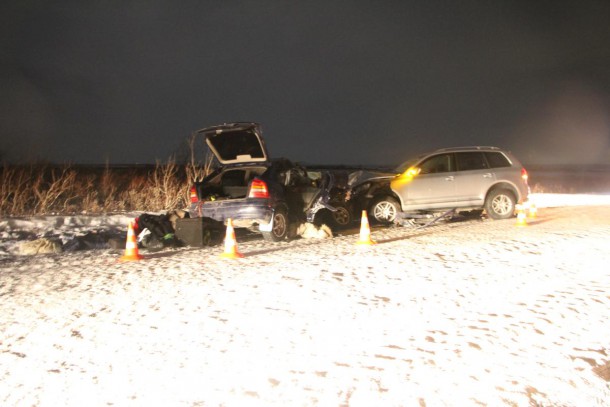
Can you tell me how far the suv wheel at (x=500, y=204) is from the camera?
1470 centimetres

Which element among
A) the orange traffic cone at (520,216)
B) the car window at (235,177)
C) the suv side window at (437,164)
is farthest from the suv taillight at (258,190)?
the orange traffic cone at (520,216)

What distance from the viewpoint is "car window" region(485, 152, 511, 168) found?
48.4 feet

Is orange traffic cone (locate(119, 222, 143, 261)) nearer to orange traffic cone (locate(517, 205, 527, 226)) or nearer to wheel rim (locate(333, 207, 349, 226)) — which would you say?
wheel rim (locate(333, 207, 349, 226))

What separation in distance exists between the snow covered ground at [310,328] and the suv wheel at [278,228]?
56.5 inches

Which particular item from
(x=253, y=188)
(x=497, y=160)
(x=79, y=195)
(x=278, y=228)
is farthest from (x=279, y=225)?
(x=79, y=195)

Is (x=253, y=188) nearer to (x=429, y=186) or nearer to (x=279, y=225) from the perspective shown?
(x=279, y=225)

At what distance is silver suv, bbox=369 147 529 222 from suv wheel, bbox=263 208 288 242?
4029 mm

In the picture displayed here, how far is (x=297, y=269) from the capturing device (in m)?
8.41

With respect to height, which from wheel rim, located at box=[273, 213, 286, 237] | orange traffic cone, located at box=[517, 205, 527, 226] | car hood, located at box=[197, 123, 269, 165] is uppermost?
car hood, located at box=[197, 123, 269, 165]

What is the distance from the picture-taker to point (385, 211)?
15.0m

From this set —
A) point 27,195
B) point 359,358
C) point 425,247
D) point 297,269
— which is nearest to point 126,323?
point 359,358

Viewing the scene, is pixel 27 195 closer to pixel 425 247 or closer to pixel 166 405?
pixel 425 247

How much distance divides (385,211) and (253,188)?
16.2ft

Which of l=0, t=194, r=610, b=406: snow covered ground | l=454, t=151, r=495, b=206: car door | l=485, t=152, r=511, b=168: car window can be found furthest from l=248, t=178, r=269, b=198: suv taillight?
l=485, t=152, r=511, b=168: car window
